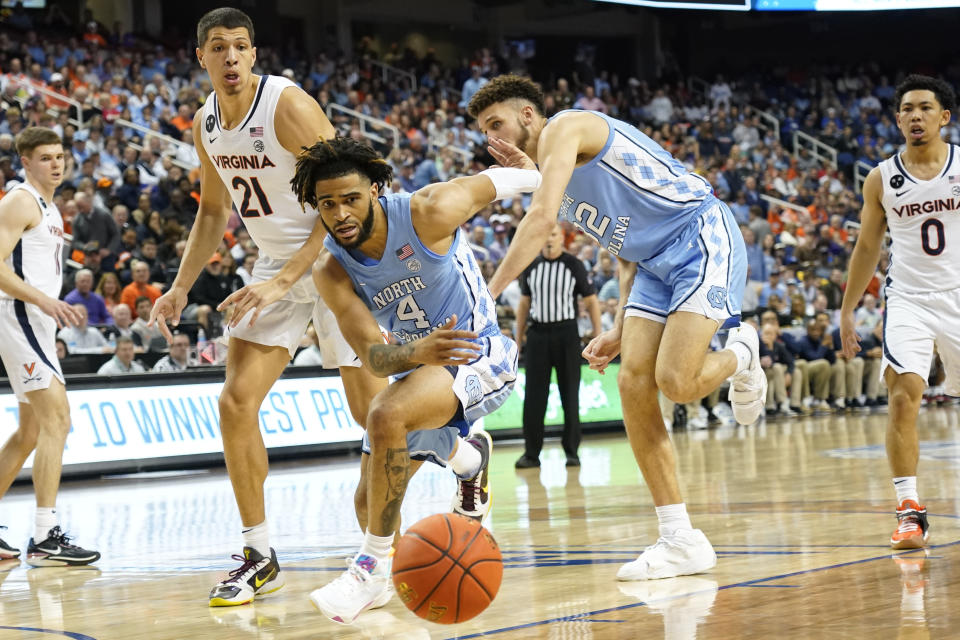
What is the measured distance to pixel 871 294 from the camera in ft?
68.4

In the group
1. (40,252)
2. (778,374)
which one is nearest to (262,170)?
(40,252)

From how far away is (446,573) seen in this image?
3.80 m

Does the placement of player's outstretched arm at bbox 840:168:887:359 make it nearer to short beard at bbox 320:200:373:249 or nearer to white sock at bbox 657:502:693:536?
white sock at bbox 657:502:693:536

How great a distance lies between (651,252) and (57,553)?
3532mm

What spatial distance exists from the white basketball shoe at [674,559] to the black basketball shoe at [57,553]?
9.90 ft

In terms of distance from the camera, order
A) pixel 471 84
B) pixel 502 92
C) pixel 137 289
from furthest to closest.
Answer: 1. pixel 471 84
2. pixel 137 289
3. pixel 502 92

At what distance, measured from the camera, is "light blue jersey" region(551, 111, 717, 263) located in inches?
207

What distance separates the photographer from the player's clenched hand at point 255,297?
4.72m

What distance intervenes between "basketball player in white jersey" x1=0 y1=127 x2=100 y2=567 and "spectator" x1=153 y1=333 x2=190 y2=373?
544 centimetres

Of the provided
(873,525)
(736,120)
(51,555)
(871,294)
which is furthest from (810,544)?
(736,120)

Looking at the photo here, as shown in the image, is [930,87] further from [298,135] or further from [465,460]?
[298,135]

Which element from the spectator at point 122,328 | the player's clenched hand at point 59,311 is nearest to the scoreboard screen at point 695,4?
the spectator at point 122,328

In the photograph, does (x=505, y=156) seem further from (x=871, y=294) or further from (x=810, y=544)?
(x=871, y=294)

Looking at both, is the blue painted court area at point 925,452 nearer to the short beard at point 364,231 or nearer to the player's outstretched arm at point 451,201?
the player's outstretched arm at point 451,201
